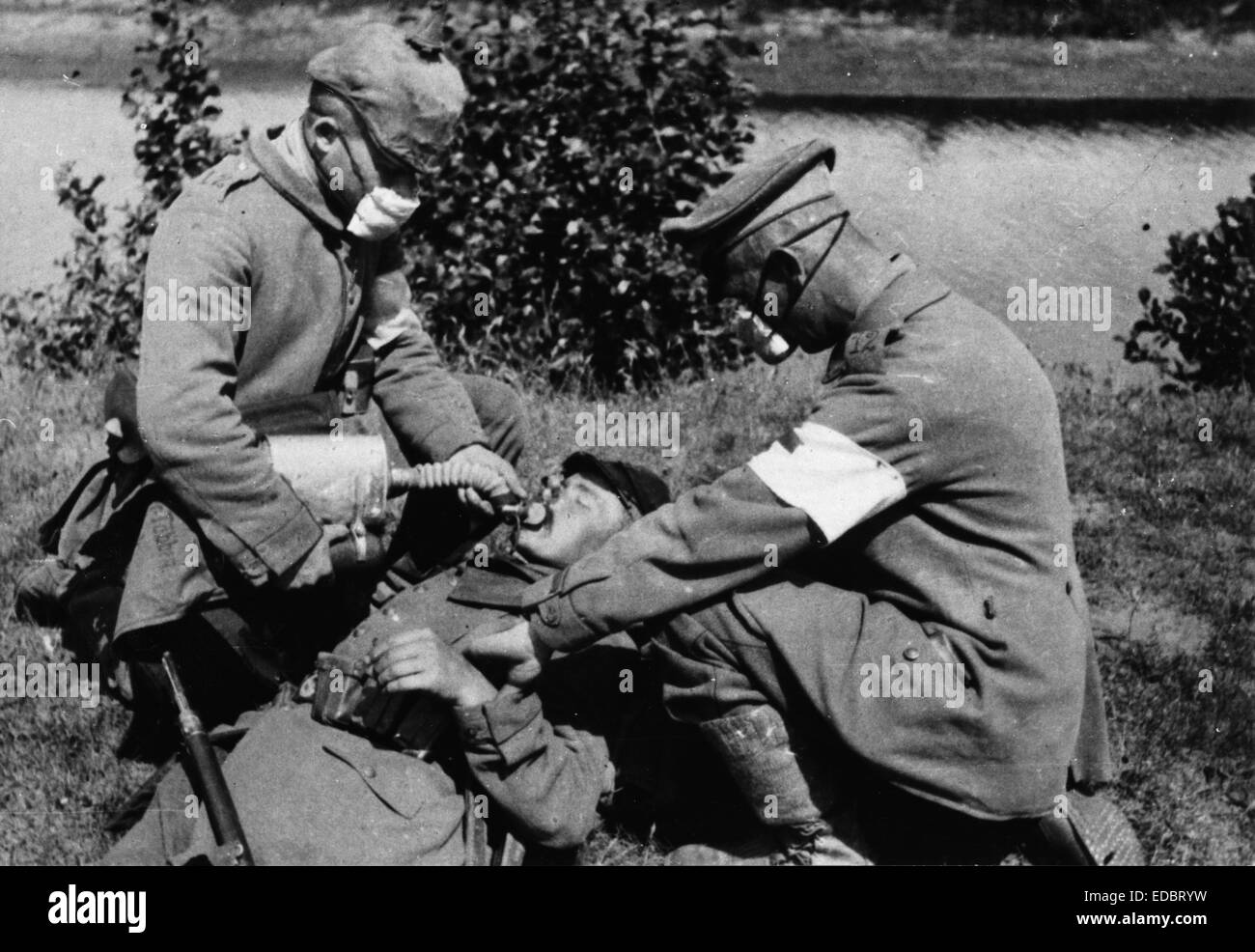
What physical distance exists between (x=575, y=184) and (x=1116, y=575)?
2751 millimetres

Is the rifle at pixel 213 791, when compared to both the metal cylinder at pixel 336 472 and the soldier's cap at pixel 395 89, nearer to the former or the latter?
the metal cylinder at pixel 336 472

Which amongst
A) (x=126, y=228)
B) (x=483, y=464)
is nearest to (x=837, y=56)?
(x=126, y=228)

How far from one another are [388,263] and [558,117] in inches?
72.0

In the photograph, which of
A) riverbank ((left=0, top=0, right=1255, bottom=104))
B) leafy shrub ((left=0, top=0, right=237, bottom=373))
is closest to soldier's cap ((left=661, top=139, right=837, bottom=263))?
leafy shrub ((left=0, top=0, right=237, bottom=373))

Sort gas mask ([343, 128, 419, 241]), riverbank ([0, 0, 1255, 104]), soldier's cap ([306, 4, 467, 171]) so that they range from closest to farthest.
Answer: soldier's cap ([306, 4, 467, 171]) < gas mask ([343, 128, 419, 241]) < riverbank ([0, 0, 1255, 104])

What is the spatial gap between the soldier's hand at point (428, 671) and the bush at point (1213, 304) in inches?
156

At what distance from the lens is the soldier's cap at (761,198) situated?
355cm

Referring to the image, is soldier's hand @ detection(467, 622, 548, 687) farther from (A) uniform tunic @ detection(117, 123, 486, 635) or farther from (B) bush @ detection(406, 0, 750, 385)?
(B) bush @ detection(406, 0, 750, 385)

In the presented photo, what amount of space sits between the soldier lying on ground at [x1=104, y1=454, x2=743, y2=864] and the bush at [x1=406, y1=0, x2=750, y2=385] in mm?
2369

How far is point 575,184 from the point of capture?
6297 millimetres

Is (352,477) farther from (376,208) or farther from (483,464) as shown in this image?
(376,208)

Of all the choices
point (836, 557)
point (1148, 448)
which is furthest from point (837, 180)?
point (836, 557)

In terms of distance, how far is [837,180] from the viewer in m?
7.83

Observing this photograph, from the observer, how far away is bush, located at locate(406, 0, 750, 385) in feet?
20.5
